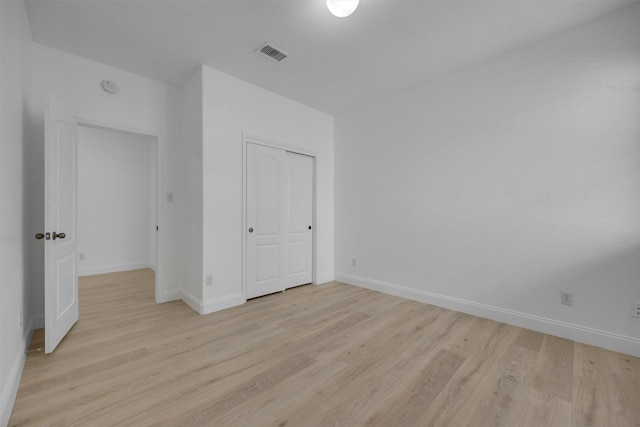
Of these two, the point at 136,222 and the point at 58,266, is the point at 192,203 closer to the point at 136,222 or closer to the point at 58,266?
the point at 58,266

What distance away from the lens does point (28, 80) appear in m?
2.48

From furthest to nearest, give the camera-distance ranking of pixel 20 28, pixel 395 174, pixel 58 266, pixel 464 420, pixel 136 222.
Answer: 1. pixel 136 222
2. pixel 395 174
3. pixel 58 266
4. pixel 20 28
5. pixel 464 420

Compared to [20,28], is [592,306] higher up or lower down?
lower down

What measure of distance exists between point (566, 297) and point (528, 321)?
0.41m

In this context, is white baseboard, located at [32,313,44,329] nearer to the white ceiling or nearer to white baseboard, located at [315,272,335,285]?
the white ceiling

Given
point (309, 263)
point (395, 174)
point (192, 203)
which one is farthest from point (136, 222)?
point (395, 174)

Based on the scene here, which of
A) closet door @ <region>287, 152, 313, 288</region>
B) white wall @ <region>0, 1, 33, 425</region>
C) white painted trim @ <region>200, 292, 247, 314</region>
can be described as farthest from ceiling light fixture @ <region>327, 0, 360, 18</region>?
white painted trim @ <region>200, 292, 247, 314</region>

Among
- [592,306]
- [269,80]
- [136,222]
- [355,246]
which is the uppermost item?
[269,80]

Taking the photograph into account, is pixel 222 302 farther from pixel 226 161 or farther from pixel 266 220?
pixel 226 161

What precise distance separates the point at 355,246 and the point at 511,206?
2.14m

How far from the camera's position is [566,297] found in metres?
2.48

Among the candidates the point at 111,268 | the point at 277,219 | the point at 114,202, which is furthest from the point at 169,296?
the point at 114,202

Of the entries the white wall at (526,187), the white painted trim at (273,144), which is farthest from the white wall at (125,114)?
the white wall at (526,187)

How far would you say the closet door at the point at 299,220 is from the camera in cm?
405
